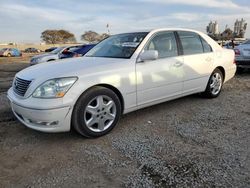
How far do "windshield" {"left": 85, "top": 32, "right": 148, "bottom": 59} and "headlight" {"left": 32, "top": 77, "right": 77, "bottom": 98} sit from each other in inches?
45.7

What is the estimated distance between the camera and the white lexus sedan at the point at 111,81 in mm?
3439

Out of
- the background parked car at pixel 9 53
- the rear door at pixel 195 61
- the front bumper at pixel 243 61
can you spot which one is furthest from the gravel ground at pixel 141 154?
the background parked car at pixel 9 53

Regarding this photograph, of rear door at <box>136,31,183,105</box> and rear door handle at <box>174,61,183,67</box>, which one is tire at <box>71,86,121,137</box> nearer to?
rear door at <box>136,31,183,105</box>

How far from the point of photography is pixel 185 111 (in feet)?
16.2

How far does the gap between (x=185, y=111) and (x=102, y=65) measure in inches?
75.6

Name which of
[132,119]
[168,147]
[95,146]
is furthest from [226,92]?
[95,146]

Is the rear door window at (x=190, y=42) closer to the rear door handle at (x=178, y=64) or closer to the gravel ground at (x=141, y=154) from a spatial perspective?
the rear door handle at (x=178, y=64)

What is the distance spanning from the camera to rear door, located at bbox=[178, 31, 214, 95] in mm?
4922

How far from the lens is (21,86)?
373 cm

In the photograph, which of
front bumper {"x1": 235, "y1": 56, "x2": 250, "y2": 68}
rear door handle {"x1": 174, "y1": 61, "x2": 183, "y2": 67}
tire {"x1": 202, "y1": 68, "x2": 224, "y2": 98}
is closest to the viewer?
rear door handle {"x1": 174, "y1": 61, "x2": 183, "y2": 67}

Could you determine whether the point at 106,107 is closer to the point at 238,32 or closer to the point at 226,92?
the point at 226,92

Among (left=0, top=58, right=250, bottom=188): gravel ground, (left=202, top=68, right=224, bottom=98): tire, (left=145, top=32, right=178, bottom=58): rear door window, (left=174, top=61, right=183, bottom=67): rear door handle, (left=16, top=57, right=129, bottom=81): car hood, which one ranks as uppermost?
(left=145, top=32, right=178, bottom=58): rear door window

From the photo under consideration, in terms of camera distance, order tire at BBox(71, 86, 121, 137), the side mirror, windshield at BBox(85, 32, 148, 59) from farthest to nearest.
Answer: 1. windshield at BBox(85, 32, 148, 59)
2. the side mirror
3. tire at BBox(71, 86, 121, 137)

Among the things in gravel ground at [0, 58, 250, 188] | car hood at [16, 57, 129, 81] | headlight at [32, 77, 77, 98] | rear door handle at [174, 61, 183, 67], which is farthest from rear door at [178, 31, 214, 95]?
headlight at [32, 77, 77, 98]
